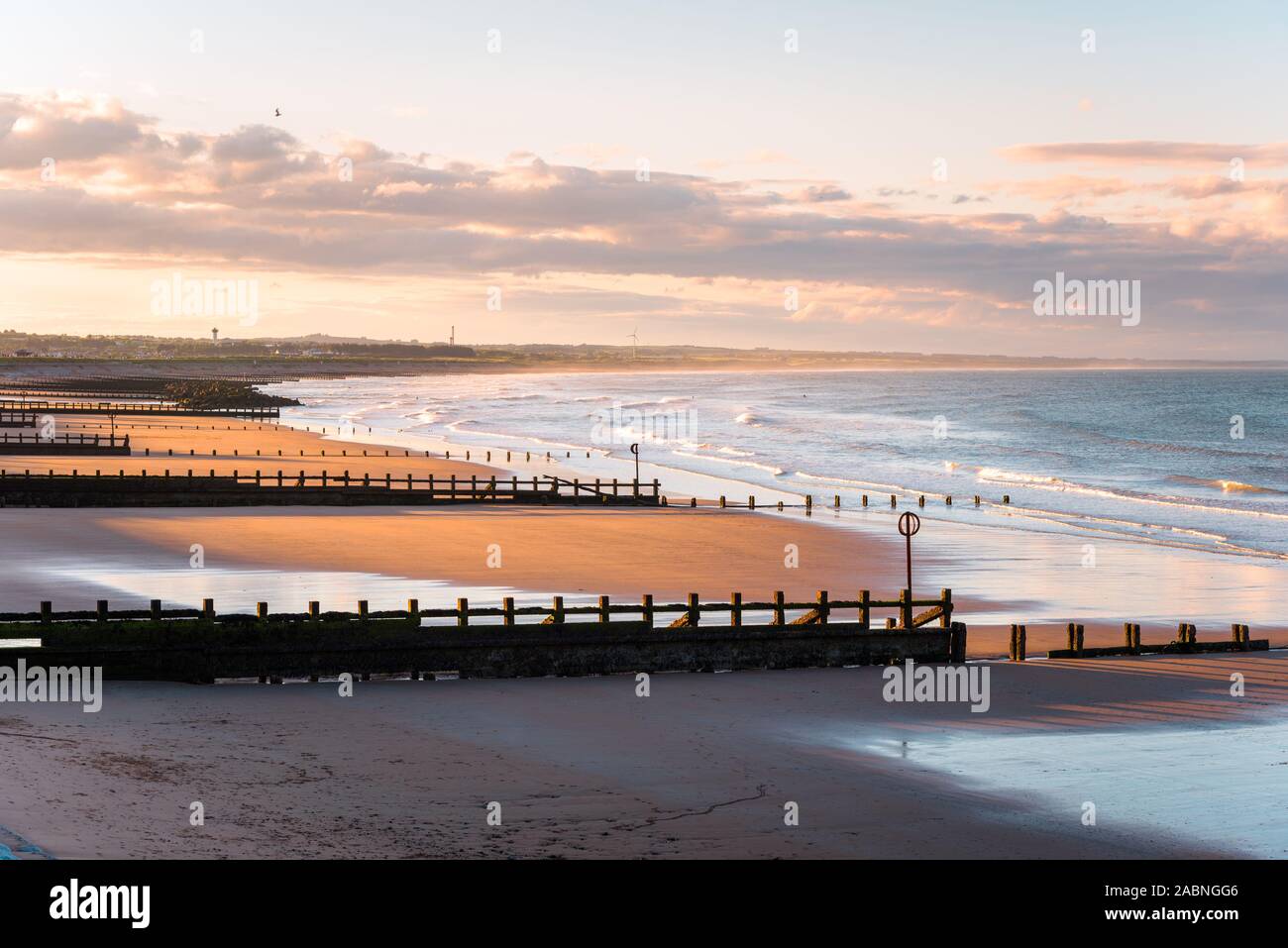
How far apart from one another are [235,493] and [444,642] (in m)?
34.8

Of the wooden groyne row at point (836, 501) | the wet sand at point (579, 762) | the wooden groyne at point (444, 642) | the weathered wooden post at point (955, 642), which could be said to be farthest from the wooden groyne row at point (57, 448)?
the weathered wooden post at point (955, 642)

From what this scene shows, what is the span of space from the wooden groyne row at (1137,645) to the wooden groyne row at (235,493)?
32.7 m

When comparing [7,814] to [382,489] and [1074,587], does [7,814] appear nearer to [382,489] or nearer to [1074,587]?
[1074,587]

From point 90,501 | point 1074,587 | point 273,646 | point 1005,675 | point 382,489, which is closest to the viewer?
point 273,646

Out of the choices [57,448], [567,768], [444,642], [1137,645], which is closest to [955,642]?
[1137,645]

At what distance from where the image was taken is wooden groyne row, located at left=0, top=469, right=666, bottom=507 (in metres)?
53.8

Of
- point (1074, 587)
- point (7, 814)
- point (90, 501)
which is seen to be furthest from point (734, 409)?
point (7, 814)

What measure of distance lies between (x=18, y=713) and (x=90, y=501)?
120 ft

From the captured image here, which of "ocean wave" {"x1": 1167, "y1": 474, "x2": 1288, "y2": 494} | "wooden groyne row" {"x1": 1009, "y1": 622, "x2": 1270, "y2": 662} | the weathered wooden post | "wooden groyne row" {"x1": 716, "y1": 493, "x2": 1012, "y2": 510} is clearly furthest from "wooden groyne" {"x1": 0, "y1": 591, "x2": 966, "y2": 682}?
"ocean wave" {"x1": 1167, "y1": 474, "x2": 1288, "y2": 494}

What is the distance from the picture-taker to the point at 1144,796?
17.6 metres

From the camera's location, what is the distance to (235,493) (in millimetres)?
56406

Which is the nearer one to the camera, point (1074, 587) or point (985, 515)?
point (1074, 587)
